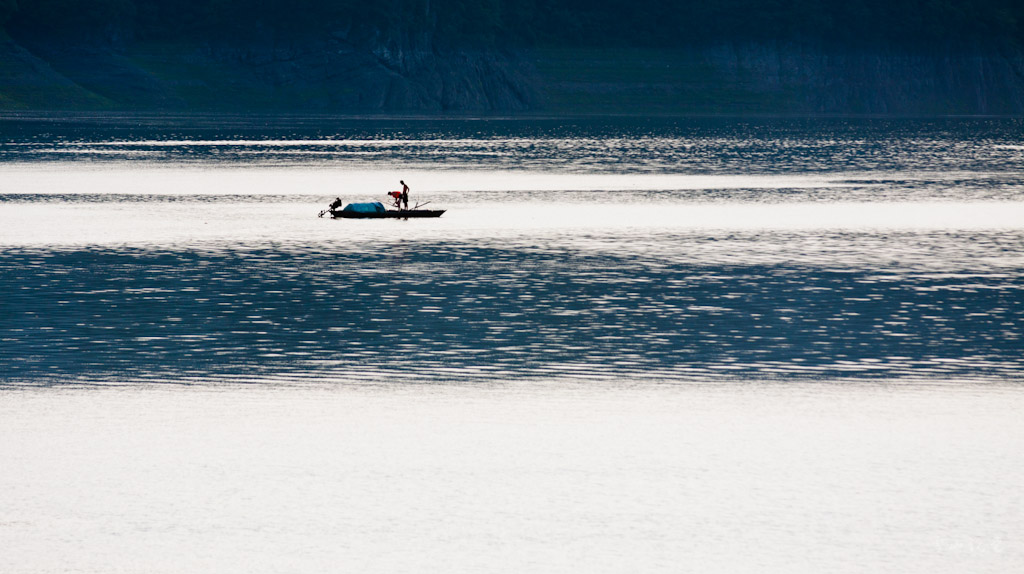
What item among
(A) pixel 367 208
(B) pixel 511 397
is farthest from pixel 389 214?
(B) pixel 511 397

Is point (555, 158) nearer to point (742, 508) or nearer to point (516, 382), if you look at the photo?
point (516, 382)

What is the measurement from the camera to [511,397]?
26500 millimetres

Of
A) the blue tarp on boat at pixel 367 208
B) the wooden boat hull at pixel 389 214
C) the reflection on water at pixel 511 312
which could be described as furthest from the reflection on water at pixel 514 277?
the blue tarp on boat at pixel 367 208

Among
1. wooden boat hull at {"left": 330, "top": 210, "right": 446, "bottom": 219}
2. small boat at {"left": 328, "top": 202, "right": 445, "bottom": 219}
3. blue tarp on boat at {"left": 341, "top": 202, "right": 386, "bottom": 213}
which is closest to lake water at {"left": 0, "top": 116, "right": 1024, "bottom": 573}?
wooden boat hull at {"left": 330, "top": 210, "right": 446, "bottom": 219}

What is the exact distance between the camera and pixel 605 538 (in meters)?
18.7

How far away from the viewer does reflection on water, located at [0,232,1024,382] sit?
29.5 metres

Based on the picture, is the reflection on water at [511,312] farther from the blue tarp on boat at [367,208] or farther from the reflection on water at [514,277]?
the blue tarp on boat at [367,208]

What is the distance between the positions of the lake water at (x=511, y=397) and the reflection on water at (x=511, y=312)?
14 centimetres

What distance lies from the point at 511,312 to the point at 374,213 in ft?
104

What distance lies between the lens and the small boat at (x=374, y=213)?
67000 mm

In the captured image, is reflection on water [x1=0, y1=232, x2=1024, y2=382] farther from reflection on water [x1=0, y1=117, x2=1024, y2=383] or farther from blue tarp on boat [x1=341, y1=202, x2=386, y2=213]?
blue tarp on boat [x1=341, y1=202, x2=386, y2=213]

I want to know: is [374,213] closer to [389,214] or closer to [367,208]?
[367,208]

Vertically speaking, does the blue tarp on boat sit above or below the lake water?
above

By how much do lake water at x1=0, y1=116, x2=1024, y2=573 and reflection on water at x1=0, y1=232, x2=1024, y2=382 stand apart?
142 mm
